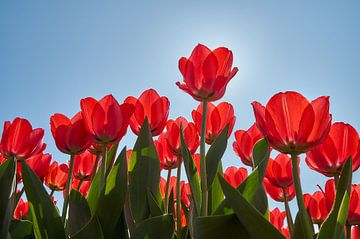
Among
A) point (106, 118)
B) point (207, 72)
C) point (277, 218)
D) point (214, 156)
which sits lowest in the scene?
point (277, 218)

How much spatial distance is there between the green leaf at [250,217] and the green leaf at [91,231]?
0.35m

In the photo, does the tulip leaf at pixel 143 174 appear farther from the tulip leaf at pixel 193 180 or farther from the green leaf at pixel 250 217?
the green leaf at pixel 250 217

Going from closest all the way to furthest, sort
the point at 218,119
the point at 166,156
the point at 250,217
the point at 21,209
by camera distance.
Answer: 1. the point at 250,217
2. the point at 218,119
3. the point at 166,156
4. the point at 21,209

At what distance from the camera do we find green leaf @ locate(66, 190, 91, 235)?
3.34 ft

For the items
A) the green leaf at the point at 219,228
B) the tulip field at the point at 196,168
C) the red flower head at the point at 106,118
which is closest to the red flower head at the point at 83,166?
the tulip field at the point at 196,168

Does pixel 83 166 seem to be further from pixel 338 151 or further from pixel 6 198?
pixel 338 151

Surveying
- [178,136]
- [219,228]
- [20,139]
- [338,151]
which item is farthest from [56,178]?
[338,151]

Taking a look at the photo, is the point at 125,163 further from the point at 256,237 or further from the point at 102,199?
the point at 256,237

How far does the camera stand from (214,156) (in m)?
1.08

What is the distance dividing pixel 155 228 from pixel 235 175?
56cm

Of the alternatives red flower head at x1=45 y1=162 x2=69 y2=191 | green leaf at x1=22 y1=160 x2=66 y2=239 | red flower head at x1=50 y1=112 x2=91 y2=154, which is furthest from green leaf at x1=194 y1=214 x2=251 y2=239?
red flower head at x1=45 y1=162 x2=69 y2=191

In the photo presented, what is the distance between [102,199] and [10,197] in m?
0.25

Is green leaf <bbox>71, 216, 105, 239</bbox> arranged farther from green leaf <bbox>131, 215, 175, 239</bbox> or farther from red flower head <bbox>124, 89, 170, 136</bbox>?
red flower head <bbox>124, 89, 170, 136</bbox>

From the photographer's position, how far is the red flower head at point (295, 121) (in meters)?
0.90
